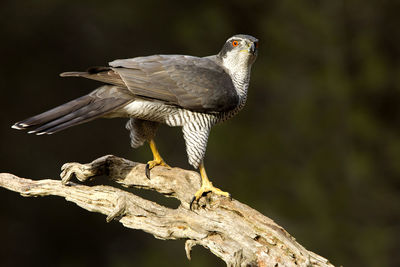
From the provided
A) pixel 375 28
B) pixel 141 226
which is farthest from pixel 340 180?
pixel 141 226

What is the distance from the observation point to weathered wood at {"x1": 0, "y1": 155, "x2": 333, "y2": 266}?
116 inches

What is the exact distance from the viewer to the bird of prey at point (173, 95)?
315 cm

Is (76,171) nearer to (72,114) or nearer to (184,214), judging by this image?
(72,114)

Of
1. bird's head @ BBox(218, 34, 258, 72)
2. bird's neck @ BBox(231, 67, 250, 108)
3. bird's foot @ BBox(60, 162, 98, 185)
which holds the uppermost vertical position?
bird's head @ BBox(218, 34, 258, 72)

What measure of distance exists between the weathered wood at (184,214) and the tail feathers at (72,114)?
50cm

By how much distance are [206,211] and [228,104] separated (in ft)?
2.44

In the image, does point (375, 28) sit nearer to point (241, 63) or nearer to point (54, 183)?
point (241, 63)

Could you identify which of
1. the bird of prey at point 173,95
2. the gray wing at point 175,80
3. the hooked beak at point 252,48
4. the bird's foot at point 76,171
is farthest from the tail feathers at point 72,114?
the hooked beak at point 252,48

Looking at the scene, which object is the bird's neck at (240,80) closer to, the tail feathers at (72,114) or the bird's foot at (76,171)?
the tail feathers at (72,114)

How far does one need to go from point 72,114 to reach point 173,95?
658 millimetres

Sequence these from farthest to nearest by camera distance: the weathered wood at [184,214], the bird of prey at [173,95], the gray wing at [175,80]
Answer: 1. the gray wing at [175,80]
2. the bird of prey at [173,95]
3. the weathered wood at [184,214]

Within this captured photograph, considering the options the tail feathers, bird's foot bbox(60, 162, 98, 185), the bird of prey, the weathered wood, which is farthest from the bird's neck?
bird's foot bbox(60, 162, 98, 185)

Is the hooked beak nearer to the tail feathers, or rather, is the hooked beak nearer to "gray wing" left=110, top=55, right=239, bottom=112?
"gray wing" left=110, top=55, right=239, bottom=112

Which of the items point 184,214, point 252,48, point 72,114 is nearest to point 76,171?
point 72,114
